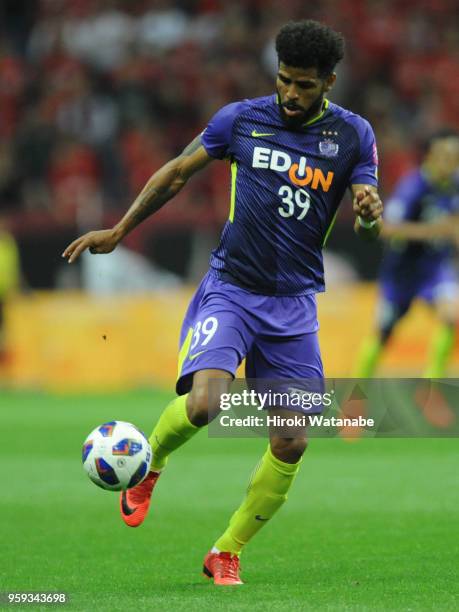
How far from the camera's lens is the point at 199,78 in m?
19.8

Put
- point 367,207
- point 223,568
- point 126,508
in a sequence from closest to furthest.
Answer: point 367,207 → point 223,568 → point 126,508

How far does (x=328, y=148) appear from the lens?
583 cm

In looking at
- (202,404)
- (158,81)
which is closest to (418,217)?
(202,404)

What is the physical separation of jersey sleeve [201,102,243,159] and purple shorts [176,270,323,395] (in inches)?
22.9

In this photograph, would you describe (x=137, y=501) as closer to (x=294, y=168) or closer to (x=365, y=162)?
(x=294, y=168)

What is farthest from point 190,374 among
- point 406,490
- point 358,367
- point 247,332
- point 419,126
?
point 419,126

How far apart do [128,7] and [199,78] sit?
1.96m

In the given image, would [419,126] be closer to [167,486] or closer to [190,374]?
→ [167,486]

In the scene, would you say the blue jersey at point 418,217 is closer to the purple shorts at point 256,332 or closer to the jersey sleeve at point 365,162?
the jersey sleeve at point 365,162

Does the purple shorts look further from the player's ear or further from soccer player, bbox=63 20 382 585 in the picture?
the player's ear

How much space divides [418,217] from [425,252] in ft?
1.18

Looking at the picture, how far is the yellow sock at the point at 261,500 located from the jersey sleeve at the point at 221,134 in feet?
4.52

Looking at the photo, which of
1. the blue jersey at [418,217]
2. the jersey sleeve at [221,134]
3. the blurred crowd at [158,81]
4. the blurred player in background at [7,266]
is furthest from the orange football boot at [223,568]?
the blurred crowd at [158,81]

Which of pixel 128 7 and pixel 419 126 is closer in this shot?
pixel 419 126
